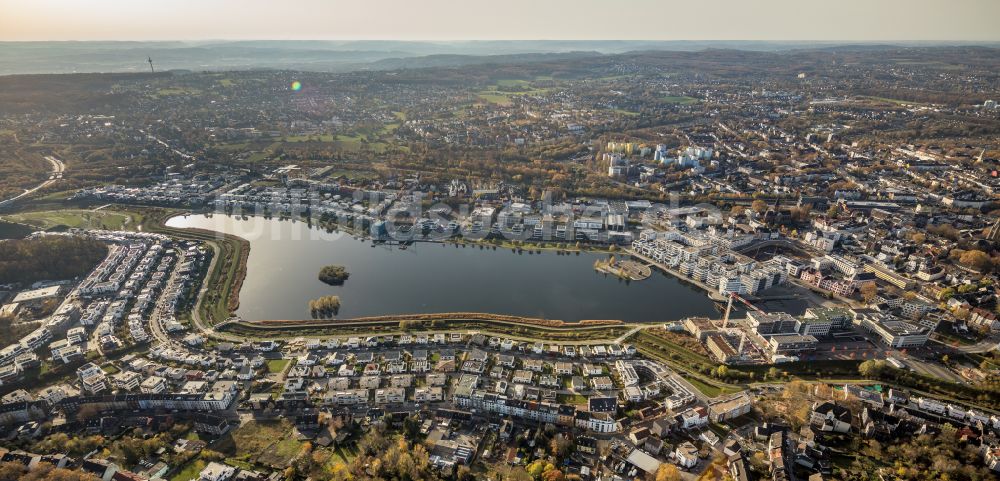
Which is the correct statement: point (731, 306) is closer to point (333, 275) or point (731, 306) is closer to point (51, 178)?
point (333, 275)

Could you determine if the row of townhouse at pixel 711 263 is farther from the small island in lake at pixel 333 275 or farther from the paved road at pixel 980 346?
the small island in lake at pixel 333 275

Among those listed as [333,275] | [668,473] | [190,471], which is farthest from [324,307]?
[668,473]

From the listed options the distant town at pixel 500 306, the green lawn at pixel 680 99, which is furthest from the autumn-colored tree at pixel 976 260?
the green lawn at pixel 680 99

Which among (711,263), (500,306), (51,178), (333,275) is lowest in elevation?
(500,306)

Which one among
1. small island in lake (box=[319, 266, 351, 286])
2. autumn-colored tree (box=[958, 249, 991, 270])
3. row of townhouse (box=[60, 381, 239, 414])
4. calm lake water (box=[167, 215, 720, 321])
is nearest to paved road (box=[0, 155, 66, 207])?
calm lake water (box=[167, 215, 720, 321])

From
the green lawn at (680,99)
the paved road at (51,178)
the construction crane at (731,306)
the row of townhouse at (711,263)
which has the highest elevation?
the green lawn at (680,99)

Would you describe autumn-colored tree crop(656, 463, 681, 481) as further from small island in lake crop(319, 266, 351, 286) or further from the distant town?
small island in lake crop(319, 266, 351, 286)
